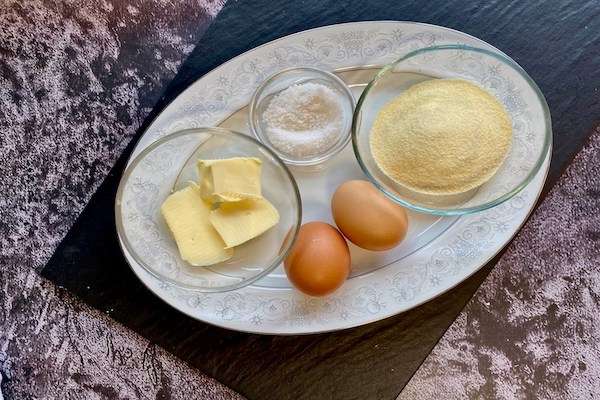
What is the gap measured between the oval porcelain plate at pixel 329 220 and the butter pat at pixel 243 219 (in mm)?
70

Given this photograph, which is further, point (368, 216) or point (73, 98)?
point (73, 98)

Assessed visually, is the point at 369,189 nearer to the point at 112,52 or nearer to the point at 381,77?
the point at 381,77

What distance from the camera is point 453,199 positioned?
36.3 inches

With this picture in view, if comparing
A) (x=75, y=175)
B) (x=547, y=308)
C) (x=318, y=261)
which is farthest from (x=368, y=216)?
(x=75, y=175)

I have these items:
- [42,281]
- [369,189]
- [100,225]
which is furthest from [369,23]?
[42,281]

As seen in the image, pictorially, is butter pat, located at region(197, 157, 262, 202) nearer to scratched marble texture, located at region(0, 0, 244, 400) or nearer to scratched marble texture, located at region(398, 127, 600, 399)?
scratched marble texture, located at region(0, 0, 244, 400)

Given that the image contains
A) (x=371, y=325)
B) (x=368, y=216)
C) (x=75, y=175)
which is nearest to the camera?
(x=368, y=216)

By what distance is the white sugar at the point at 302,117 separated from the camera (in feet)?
3.16

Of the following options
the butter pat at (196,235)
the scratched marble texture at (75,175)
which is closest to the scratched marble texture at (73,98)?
the scratched marble texture at (75,175)

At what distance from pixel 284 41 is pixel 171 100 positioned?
195mm

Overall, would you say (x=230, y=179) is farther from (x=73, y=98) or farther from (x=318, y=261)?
(x=73, y=98)

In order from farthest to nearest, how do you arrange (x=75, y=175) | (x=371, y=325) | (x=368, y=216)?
(x=75, y=175) < (x=371, y=325) < (x=368, y=216)

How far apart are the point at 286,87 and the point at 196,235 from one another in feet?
0.85

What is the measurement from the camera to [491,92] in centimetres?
96
